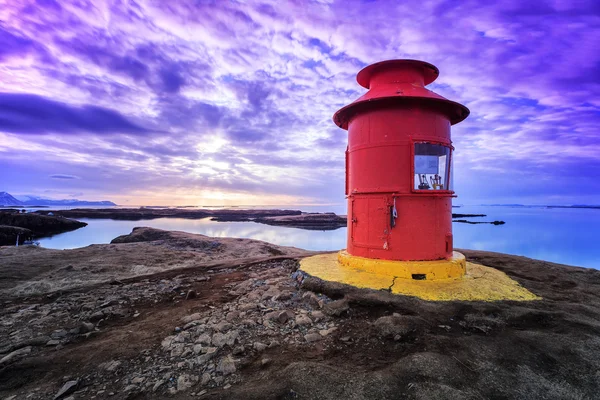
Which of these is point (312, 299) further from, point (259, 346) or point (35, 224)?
point (35, 224)

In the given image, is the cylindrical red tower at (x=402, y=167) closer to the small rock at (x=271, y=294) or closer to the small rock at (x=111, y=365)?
the small rock at (x=271, y=294)

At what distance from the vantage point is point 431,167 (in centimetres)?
687

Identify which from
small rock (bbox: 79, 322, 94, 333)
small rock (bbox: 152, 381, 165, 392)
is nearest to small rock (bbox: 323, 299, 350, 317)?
small rock (bbox: 152, 381, 165, 392)

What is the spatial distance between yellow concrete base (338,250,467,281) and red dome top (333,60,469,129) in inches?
136

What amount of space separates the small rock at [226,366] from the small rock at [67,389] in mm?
1508

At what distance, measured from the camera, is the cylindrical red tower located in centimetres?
646

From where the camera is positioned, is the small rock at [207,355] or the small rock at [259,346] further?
the small rock at [259,346]

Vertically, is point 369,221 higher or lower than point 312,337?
higher

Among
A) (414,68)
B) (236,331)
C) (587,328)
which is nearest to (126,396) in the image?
(236,331)

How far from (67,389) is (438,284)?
5897mm

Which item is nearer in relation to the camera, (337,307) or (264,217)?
(337,307)

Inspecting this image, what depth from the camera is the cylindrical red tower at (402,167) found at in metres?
6.46

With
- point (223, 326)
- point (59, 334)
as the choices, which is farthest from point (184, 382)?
point (59, 334)

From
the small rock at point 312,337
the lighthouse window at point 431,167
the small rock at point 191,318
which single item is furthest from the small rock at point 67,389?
the lighthouse window at point 431,167
